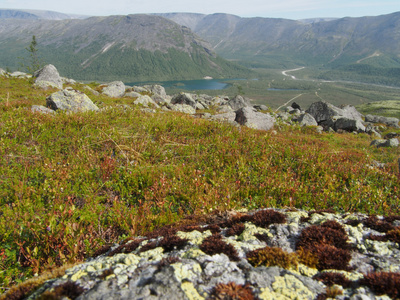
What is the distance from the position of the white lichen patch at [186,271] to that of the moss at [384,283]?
161 cm

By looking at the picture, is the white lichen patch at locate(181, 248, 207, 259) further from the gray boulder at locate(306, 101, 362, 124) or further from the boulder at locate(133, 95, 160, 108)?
the gray boulder at locate(306, 101, 362, 124)

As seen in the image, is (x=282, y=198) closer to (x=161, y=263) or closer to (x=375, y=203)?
(x=375, y=203)

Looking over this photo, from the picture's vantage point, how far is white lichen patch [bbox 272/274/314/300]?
2.27 m

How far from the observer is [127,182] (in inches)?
254

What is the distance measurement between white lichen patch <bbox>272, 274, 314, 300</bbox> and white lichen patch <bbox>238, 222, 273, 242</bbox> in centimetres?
96

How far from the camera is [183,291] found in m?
2.23

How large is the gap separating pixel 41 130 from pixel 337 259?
9.74 m

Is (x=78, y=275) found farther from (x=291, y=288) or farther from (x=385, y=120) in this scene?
(x=385, y=120)

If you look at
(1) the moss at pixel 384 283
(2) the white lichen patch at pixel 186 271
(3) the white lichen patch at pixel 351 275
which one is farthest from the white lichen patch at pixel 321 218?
(2) the white lichen patch at pixel 186 271

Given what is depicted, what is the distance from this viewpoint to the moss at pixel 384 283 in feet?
7.29

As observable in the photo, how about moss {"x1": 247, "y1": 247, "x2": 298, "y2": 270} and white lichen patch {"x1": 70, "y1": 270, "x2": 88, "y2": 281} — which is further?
moss {"x1": 247, "y1": 247, "x2": 298, "y2": 270}

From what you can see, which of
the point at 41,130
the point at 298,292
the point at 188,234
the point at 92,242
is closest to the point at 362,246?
the point at 298,292

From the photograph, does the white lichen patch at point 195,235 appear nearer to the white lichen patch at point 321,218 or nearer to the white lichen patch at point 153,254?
the white lichen patch at point 153,254

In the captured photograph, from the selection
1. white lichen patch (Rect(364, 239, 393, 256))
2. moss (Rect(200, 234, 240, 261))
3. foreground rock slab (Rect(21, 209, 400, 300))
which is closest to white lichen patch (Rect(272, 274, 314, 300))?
foreground rock slab (Rect(21, 209, 400, 300))
